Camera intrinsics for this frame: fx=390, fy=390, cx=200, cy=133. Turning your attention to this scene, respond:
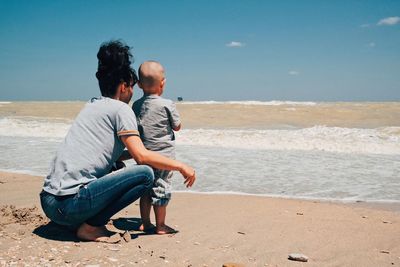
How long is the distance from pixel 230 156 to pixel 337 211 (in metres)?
4.72

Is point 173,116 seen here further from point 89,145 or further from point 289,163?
point 289,163

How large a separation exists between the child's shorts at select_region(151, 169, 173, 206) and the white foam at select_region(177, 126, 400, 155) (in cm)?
787

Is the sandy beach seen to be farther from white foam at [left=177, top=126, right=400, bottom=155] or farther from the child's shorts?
white foam at [left=177, top=126, right=400, bottom=155]

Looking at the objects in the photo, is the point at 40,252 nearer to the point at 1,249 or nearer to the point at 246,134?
the point at 1,249

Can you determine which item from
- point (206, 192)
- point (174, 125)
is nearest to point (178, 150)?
point (206, 192)

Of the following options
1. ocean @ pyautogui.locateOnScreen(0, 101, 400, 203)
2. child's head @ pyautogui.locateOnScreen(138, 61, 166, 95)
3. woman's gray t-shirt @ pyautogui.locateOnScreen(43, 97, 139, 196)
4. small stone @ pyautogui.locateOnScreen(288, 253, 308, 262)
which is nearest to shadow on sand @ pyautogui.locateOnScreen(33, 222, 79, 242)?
woman's gray t-shirt @ pyautogui.locateOnScreen(43, 97, 139, 196)

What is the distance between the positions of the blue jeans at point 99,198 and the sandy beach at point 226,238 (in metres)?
0.21

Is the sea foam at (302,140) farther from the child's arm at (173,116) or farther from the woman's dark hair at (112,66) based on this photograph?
the woman's dark hair at (112,66)

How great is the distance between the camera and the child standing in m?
3.24

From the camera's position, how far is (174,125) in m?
3.29

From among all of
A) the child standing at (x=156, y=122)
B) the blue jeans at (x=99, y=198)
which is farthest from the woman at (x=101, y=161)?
the child standing at (x=156, y=122)

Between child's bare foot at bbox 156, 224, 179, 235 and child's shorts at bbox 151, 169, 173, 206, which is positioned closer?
child's shorts at bbox 151, 169, 173, 206

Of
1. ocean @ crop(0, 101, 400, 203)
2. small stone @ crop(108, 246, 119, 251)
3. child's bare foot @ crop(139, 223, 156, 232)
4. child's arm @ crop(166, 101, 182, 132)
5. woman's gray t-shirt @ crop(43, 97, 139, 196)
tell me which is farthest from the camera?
ocean @ crop(0, 101, 400, 203)

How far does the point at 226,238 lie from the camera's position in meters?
3.21
